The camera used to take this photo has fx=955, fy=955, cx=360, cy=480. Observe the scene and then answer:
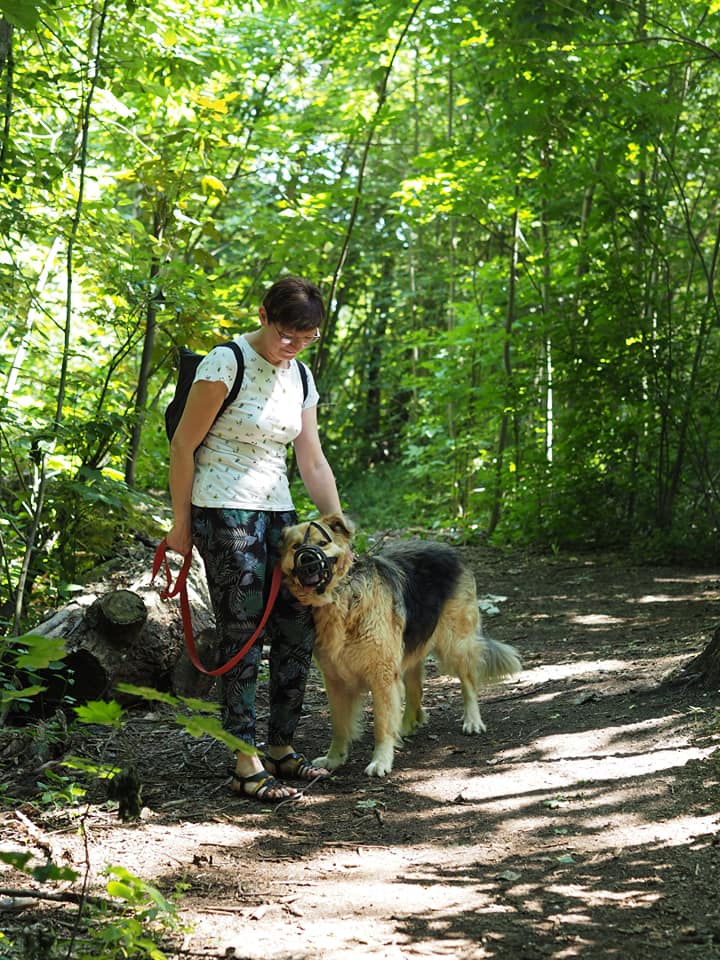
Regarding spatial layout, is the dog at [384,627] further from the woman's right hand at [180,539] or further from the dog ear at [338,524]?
the woman's right hand at [180,539]

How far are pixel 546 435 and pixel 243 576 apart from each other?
7.86m

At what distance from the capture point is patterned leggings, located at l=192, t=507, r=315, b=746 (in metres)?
3.88

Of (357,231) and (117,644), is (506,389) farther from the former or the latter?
(117,644)

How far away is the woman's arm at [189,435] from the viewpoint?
377 cm

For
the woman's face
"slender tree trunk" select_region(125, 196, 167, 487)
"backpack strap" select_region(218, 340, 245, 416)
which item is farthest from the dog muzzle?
"slender tree trunk" select_region(125, 196, 167, 487)

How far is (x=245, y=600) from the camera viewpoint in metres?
3.93

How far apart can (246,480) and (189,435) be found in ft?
0.98

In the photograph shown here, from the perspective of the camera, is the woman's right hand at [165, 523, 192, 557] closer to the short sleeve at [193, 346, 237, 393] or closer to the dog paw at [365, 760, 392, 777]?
the short sleeve at [193, 346, 237, 393]

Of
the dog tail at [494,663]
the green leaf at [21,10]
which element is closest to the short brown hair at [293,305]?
the green leaf at [21,10]

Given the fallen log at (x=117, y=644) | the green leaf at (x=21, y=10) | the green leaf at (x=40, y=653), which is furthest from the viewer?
the fallen log at (x=117, y=644)

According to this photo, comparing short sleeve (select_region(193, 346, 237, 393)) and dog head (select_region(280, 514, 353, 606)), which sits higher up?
short sleeve (select_region(193, 346, 237, 393))

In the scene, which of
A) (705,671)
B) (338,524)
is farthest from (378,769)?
(705,671)

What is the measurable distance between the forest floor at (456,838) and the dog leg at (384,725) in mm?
74

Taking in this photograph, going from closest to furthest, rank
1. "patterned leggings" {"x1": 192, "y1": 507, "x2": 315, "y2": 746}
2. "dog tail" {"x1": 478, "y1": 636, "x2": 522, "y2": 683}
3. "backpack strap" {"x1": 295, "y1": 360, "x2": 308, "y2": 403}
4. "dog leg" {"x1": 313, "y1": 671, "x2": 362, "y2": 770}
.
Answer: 1. "patterned leggings" {"x1": 192, "y1": 507, "x2": 315, "y2": 746}
2. "backpack strap" {"x1": 295, "y1": 360, "x2": 308, "y2": 403}
3. "dog leg" {"x1": 313, "y1": 671, "x2": 362, "y2": 770}
4. "dog tail" {"x1": 478, "y1": 636, "x2": 522, "y2": 683}
